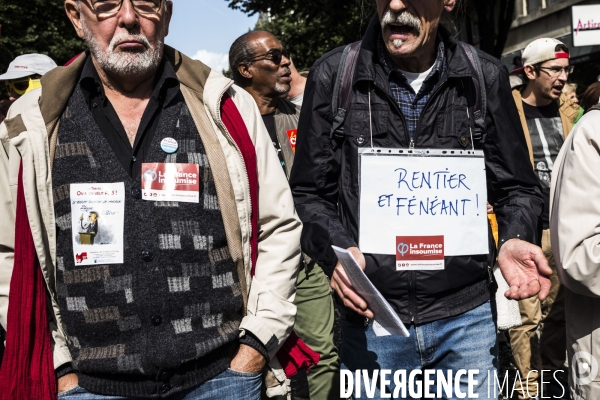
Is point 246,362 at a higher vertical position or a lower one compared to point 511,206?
lower

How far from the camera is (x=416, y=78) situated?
315 cm

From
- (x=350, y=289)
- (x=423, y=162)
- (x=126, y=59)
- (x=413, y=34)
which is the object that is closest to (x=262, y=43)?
(x=413, y=34)

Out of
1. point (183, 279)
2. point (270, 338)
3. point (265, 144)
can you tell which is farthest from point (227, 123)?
point (270, 338)

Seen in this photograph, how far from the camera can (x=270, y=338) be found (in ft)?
Answer: 9.04

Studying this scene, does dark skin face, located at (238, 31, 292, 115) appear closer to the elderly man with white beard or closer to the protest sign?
the protest sign

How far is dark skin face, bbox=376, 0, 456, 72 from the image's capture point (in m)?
3.05

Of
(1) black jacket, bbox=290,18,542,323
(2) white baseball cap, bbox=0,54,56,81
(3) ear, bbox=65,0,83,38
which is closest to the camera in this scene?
(3) ear, bbox=65,0,83,38

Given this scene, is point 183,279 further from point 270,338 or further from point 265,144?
point 265,144

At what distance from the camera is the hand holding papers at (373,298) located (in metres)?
A: 2.65

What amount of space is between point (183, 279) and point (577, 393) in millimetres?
1621

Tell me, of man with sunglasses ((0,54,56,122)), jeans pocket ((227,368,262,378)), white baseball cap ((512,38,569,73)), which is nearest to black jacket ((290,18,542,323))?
jeans pocket ((227,368,262,378))

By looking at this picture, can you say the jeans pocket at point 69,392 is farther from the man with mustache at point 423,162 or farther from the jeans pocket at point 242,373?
the man with mustache at point 423,162

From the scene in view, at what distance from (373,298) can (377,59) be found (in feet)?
3.20

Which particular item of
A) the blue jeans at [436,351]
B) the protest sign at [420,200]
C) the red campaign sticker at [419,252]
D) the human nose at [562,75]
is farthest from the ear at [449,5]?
the human nose at [562,75]
